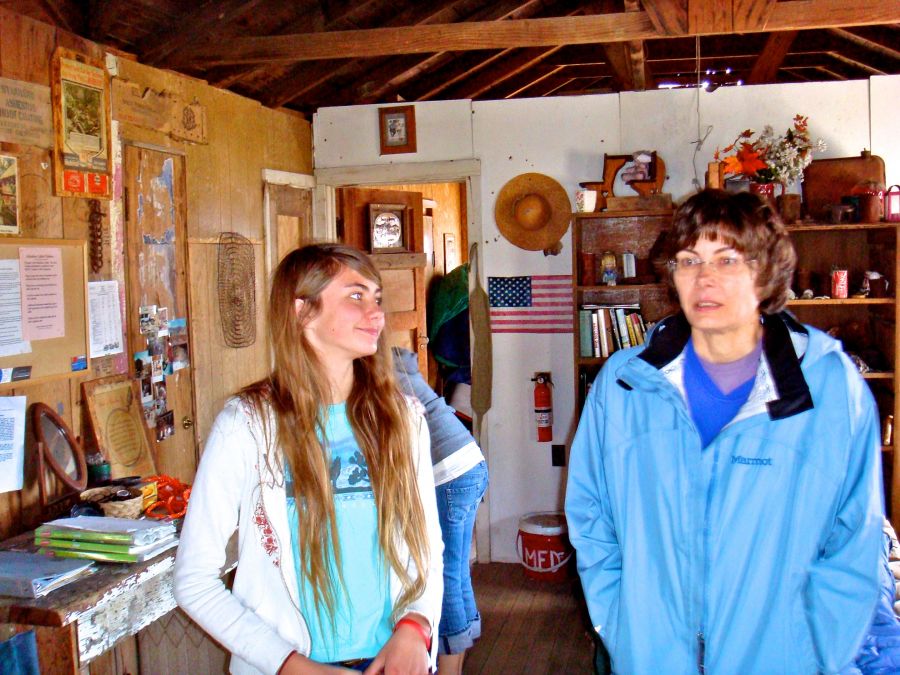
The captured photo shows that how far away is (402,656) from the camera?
158cm

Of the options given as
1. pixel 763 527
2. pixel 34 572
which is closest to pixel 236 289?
pixel 34 572

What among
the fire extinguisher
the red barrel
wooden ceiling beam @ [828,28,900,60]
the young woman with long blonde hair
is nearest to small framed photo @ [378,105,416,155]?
the fire extinguisher

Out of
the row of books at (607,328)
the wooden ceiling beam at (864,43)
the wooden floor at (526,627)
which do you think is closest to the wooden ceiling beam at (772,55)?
the wooden ceiling beam at (864,43)

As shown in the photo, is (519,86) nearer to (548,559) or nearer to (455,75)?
(455,75)

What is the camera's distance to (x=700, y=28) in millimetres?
3770

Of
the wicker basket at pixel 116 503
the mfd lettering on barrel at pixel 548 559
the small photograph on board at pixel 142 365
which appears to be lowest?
the mfd lettering on barrel at pixel 548 559

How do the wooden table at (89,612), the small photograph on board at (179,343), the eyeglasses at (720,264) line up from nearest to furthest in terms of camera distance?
the eyeglasses at (720,264) → the wooden table at (89,612) → the small photograph on board at (179,343)

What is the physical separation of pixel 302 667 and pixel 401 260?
4.15 m

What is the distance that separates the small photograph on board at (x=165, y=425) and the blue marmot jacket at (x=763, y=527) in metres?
2.38

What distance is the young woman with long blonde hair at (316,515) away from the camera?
5.22ft

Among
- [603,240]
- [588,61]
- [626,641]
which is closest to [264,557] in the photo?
[626,641]

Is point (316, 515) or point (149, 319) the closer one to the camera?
point (316, 515)

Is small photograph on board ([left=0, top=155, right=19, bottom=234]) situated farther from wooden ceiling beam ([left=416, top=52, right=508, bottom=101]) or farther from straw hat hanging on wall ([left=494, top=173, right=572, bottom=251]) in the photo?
wooden ceiling beam ([left=416, top=52, right=508, bottom=101])

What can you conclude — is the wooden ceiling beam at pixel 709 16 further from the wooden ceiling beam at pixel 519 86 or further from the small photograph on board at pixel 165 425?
the small photograph on board at pixel 165 425
